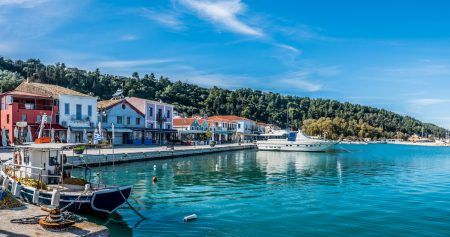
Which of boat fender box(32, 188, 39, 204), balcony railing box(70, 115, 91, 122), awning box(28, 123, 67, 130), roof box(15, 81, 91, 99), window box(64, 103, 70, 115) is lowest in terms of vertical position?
boat fender box(32, 188, 39, 204)

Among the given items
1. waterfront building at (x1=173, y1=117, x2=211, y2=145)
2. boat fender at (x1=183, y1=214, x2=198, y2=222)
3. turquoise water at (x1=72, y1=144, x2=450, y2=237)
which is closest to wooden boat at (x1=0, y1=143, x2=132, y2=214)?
turquoise water at (x1=72, y1=144, x2=450, y2=237)

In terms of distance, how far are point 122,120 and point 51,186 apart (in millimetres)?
46578

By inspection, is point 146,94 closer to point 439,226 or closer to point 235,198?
point 235,198

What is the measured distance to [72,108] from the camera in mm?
54812

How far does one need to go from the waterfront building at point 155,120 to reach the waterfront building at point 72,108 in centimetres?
1302

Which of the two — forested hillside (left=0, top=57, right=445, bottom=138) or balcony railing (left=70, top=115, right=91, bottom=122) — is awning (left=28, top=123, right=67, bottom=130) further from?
forested hillside (left=0, top=57, right=445, bottom=138)

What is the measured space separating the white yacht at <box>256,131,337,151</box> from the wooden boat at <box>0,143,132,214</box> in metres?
59.3

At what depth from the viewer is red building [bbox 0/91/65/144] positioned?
158 ft

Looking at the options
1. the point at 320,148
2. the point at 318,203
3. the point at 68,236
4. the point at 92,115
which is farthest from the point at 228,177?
the point at 320,148

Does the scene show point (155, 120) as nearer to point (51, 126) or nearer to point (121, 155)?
point (51, 126)

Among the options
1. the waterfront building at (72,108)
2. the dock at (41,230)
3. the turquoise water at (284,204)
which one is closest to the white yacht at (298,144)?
the waterfront building at (72,108)

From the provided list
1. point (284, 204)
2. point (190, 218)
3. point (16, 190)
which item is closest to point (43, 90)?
point (16, 190)

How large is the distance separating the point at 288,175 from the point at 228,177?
6.21m

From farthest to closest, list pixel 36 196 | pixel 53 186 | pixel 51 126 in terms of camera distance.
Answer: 1. pixel 51 126
2. pixel 53 186
3. pixel 36 196
